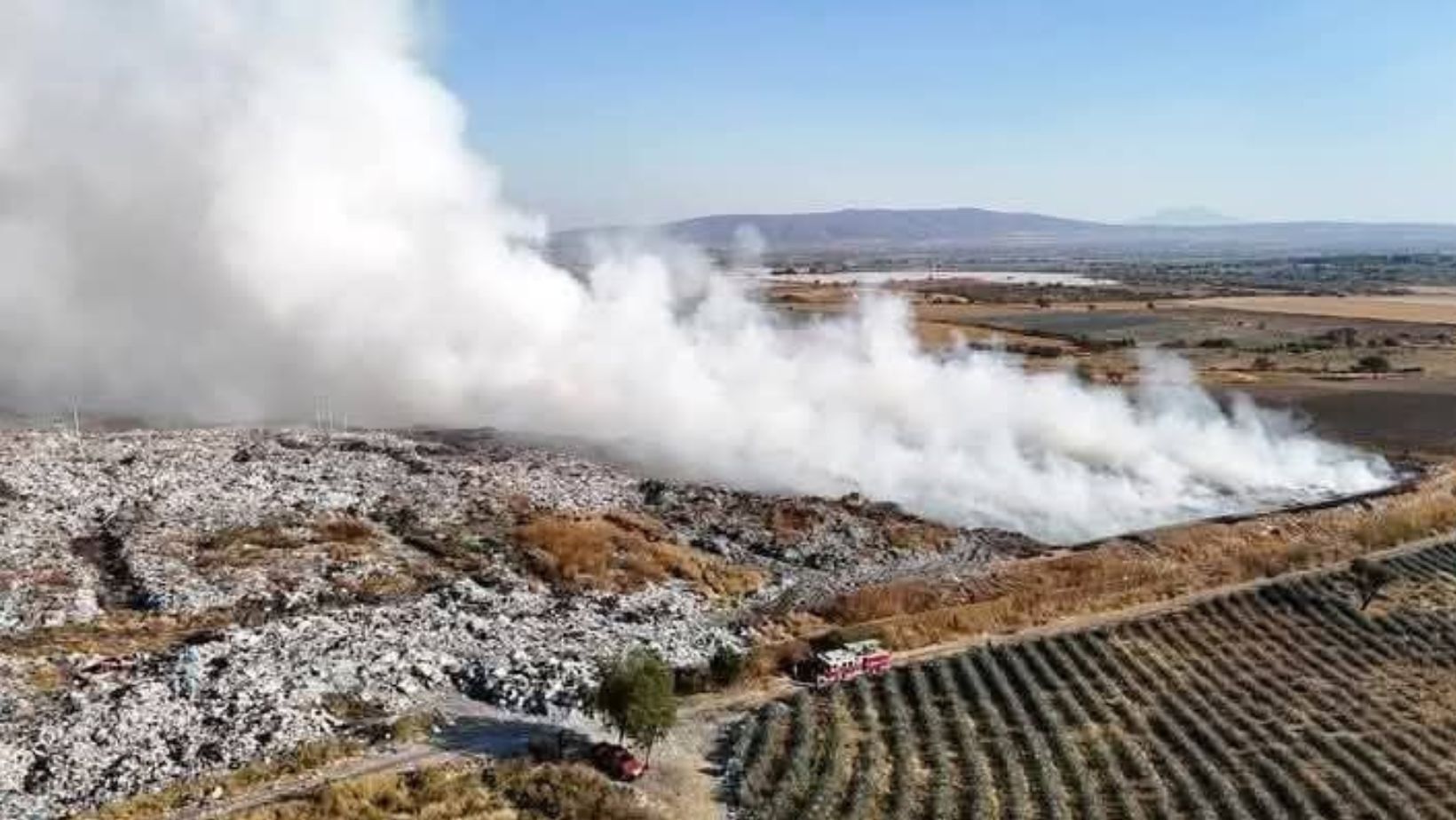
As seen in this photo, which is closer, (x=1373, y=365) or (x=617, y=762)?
(x=617, y=762)

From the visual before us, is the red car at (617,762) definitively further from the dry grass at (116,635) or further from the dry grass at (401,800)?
the dry grass at (116,635)

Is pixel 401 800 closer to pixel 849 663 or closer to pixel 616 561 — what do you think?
pixel 849 663

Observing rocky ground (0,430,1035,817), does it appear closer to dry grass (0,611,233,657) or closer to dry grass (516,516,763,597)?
dry grass (0,611,233,657)

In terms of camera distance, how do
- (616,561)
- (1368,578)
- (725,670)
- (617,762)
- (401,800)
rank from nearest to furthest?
(401,800)
(617,762)
(725,670)
(1368,578)
(616,561)

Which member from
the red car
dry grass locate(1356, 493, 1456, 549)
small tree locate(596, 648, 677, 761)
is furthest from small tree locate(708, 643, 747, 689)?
dry grass locate(1356, 493, 1456, 549)

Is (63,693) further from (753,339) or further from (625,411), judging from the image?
(753,339)

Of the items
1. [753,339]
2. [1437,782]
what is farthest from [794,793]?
[753,339]

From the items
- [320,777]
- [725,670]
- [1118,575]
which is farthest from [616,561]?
[320,777]
